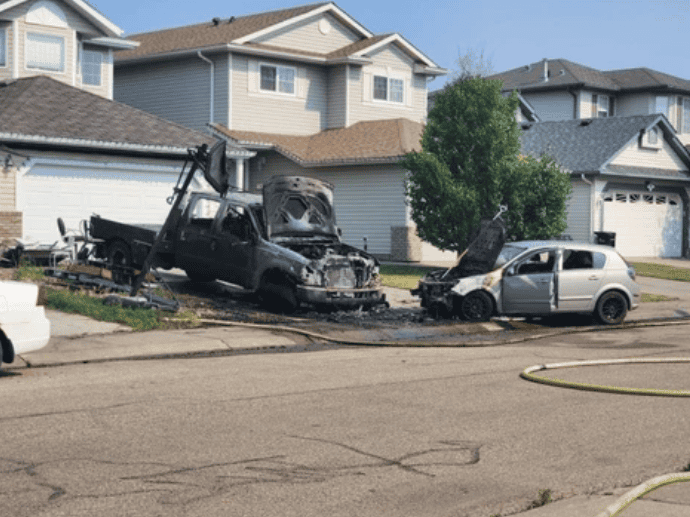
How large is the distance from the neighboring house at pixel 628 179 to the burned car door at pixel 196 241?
60.4 feet

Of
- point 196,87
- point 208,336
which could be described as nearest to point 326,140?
point 196,87

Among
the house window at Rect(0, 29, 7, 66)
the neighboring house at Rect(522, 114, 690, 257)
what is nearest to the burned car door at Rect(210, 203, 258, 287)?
the house window at Rect(0, 29, 7, 66)

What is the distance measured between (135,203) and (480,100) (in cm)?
995

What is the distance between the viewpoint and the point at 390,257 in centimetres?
Answer: 3316

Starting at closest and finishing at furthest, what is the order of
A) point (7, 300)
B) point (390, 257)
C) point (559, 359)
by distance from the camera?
point (7, 300) < point (559, 359) < point (390, 257)

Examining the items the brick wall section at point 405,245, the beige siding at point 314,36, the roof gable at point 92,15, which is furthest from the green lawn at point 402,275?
the roof gable at point 92,15

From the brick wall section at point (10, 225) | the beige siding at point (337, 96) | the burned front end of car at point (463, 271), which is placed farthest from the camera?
the beige siding at point (337, 96)

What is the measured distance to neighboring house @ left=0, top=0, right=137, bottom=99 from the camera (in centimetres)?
2886

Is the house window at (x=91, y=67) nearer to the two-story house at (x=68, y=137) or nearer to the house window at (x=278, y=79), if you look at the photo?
the two-story house at (x=68, y=137)

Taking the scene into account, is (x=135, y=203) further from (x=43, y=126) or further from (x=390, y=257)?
(x=390, y=257)

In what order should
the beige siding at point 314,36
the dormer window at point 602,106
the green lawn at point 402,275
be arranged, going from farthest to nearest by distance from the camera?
the dormer window at point 602,106 < the beige siding at point 314,36 < the green lawn at point 402,275

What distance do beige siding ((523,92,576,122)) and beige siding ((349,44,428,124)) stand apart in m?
Result: 17.3

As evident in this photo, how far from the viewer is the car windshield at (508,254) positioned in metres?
18.2

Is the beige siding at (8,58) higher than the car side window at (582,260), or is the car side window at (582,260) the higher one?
the beige siding at (8,58)
